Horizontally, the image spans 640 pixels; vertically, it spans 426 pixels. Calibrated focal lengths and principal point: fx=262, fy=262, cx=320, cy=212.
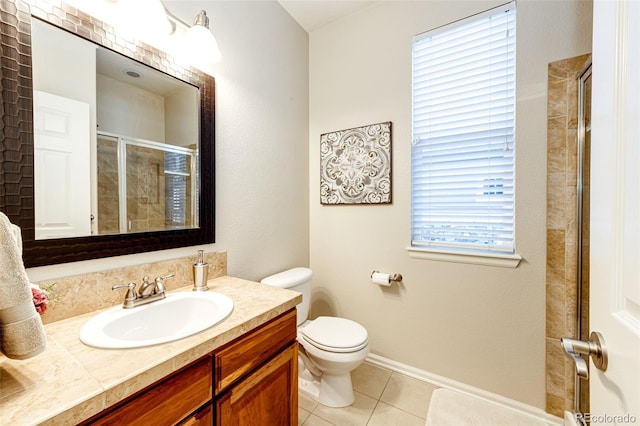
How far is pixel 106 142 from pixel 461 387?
7.65ft

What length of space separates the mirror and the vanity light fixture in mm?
90

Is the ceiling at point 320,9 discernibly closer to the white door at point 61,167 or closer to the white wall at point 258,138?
the white wall at point 258,138

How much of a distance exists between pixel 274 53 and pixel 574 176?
6.40ft

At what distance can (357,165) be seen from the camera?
1995 millimetres

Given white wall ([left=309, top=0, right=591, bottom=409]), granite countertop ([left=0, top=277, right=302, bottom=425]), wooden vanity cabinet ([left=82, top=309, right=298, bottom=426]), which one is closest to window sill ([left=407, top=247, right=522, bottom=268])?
white wall ([left=309, top=0, right=591, bottom=409])

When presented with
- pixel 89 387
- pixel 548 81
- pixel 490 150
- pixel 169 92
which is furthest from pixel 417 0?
pixel 89 387

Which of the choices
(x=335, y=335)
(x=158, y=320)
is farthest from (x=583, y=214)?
(x=158, y=320)

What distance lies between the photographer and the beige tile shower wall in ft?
4.42

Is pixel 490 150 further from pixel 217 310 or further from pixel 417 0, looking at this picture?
pixel 217 310

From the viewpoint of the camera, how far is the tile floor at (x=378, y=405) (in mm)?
1479

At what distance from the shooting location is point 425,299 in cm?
178

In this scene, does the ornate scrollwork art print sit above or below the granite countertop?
above

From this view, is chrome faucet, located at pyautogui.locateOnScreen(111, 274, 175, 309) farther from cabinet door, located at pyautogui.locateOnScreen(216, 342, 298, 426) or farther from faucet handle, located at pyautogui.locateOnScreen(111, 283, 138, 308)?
cabinet door, located at pyautogui.locateOnScreen(216, 342, 298, 426)

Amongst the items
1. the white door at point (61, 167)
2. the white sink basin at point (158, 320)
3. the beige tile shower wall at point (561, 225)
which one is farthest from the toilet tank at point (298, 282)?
the beige tile shower wall at point (561, 225)
